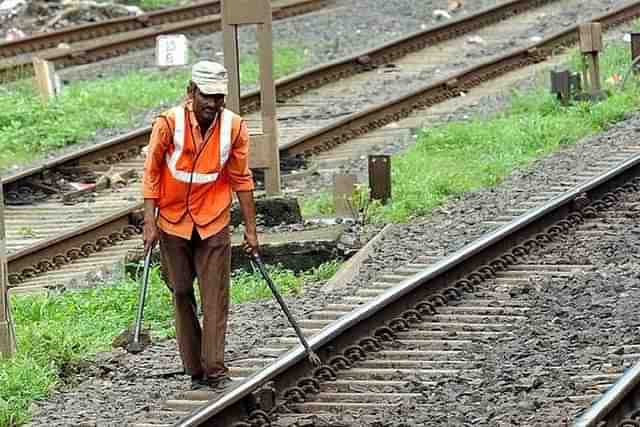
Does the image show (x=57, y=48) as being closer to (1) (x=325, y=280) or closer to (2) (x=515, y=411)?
(1) (x=325, y=280)

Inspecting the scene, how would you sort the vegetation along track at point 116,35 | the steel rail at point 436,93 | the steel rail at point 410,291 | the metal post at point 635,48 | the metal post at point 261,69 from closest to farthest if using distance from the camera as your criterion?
1. the steel rail at point 410,291
2. the metal post at point 261,69
3. the steel rail at point 436,93
4. the metal post at point 635,48
5. the vegetation along track at point 116,35

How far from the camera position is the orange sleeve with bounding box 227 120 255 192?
9.18 meters

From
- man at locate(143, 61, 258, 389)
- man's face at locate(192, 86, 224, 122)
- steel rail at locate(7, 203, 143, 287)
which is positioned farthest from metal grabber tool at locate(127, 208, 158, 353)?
steel rail at locate(7, 203, 143, 287)

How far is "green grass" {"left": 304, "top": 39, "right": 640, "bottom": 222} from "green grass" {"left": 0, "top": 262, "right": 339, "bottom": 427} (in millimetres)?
2179

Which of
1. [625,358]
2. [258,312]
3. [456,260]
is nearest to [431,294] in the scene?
[456,260]

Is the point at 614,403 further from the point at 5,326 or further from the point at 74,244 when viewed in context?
the point at 74,244

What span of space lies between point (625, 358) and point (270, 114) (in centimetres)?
602

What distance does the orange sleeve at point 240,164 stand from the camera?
9.18 metres

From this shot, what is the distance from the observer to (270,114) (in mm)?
14539

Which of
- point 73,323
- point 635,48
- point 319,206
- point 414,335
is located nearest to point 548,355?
point 414,335

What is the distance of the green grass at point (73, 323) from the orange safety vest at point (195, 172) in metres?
1.32

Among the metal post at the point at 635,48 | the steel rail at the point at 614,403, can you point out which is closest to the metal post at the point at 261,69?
the steel rail at the point at 614,403

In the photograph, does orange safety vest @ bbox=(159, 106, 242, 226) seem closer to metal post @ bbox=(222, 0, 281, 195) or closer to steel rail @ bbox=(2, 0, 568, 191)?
metal post @ bbox=(222, 0, 281, 195)

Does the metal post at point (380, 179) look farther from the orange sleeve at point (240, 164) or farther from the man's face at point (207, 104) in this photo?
the man's face at point (207, 104)
